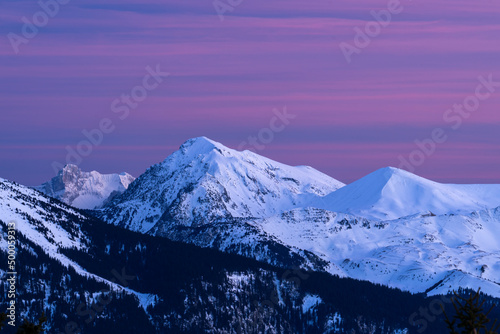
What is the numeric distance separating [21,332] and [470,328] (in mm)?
33007

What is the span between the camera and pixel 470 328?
61.4 meters

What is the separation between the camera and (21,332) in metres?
78.9

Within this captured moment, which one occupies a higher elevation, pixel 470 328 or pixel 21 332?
pixel 21 332

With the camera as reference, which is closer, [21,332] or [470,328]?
[470,328]
